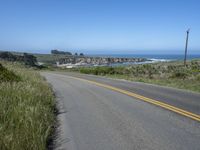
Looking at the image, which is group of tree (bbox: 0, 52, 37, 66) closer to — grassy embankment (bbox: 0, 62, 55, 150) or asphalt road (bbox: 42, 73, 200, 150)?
asphalt road (bbox: 42, 73, 200, 150)

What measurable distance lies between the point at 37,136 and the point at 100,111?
4160 mm

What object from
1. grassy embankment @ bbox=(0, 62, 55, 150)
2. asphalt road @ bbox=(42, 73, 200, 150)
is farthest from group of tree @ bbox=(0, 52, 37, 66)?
grassy embankment @ bbox=(0, 62, 55, 150)

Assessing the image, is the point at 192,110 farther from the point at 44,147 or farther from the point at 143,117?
the point at 44,147

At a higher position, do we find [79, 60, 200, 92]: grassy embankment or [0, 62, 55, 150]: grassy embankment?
[0, 62, 55, 150]: grassy embankment

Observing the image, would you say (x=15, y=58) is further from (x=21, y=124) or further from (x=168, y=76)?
(x=21, y=124)

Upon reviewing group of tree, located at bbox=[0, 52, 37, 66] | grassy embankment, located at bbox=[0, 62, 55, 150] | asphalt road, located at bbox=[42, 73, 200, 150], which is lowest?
group of tree, located at bbox=[0, 52, 37, 66]

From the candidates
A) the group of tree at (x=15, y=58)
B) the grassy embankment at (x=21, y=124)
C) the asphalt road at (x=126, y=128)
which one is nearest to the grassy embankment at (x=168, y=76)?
the asphalt road at (x=126, y=128)

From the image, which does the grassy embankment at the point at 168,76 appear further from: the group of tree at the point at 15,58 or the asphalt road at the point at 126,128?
the group of tree at the point at 15,58

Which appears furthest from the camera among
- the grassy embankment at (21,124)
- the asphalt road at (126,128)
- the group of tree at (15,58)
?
the group of tree at (15,58)

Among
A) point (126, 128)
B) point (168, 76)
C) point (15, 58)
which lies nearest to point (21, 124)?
point (126, 128)

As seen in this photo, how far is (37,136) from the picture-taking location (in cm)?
555

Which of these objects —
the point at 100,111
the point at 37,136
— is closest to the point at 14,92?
the point at 100,111

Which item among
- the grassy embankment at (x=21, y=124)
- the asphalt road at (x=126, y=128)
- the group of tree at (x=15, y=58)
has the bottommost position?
the group of tree at (x=15, y=58)

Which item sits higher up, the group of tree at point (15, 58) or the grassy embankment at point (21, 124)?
the grassy embankment at point (21, 124)
